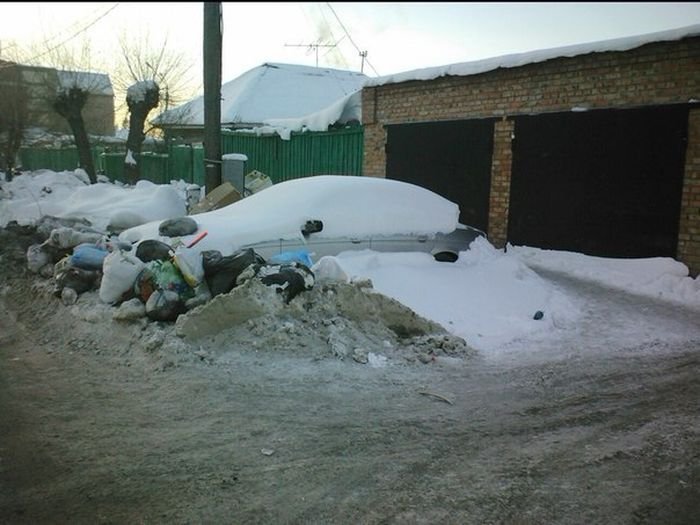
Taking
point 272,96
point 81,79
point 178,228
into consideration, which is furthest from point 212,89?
point 272,96

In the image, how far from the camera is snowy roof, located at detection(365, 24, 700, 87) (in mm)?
8016

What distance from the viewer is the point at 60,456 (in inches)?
142

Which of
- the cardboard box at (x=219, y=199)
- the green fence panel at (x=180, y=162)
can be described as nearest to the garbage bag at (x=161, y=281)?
the cardboard box at (x=219, y=199)

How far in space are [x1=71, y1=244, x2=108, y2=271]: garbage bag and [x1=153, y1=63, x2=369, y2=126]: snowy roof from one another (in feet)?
56.4

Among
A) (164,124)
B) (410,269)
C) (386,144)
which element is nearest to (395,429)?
(410,269)

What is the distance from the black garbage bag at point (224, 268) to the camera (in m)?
5.94

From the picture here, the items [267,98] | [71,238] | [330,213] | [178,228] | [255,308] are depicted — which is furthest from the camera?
[267,98]

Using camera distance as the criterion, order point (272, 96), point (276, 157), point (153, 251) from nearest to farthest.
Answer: point (153, 251)
point (276, 157)
point (272, 96)

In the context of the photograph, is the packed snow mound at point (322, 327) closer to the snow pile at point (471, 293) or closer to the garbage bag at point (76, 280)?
the snow pile at point (471, 293)

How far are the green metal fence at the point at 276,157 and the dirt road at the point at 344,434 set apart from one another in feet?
27.9

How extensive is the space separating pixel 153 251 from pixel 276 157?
1004 cm

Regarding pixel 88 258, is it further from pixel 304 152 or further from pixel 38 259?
pixel 304 152

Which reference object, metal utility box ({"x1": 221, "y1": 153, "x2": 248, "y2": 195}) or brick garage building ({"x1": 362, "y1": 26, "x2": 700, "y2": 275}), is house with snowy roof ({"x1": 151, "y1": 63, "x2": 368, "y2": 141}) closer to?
metal utility box ({"x1": 221, "y1": 153, "x2": 248, "y2": 195})

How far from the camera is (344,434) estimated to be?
13.0ft
